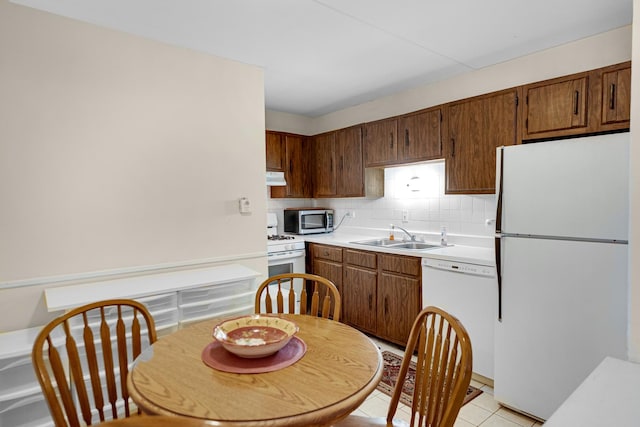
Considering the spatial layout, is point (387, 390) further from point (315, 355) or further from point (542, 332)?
point (315, 355)

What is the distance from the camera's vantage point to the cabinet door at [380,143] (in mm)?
3535

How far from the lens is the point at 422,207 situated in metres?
3.67

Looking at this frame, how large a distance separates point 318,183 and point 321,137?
58 cm

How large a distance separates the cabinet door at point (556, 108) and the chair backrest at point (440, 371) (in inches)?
74.9

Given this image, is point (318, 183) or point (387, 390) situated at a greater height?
point (318, 183)

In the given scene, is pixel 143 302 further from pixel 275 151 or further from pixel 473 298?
pixel 275 151

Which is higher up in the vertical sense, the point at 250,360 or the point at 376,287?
the point at 250,360

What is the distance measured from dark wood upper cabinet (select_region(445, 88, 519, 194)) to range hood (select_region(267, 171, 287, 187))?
1.92m

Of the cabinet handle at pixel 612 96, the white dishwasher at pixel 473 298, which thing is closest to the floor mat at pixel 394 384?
the white dishwasher at pixel 473 298

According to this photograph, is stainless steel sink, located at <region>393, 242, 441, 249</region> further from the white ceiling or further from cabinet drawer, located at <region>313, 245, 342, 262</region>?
the white ceiling

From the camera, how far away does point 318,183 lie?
14.8ft

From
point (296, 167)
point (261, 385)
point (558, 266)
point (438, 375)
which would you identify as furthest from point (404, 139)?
point (261, 385)

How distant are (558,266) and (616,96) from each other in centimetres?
114

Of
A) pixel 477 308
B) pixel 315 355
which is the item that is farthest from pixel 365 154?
pixel 315 355
